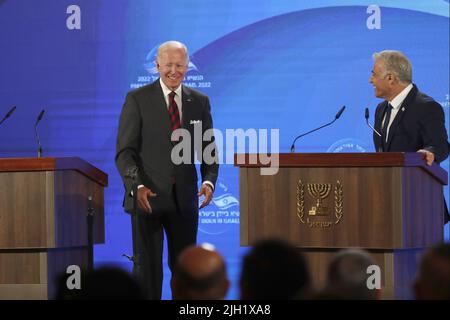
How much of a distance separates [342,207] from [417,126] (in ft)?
3.60

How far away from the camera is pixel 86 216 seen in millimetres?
6586

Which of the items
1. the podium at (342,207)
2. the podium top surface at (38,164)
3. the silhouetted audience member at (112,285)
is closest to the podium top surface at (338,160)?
the podium at (342,207)

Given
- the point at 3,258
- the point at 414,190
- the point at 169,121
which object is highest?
the point at 169,121

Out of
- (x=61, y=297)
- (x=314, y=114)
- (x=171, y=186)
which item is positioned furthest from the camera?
(x=314, y=114)

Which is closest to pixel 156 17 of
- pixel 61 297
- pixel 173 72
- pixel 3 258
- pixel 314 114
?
pixel 314 114

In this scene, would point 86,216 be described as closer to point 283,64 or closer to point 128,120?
point 128,120

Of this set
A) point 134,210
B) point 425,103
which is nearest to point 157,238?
point 134,210

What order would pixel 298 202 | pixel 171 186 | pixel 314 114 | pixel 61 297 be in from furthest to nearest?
pixel 314 114
pixel 171 186
pixel 298 202
pixel 61 297

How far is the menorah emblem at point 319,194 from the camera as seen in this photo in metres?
5.75

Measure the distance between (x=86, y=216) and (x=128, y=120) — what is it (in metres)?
0.75

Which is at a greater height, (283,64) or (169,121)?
(283,64)

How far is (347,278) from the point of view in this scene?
9.15ft

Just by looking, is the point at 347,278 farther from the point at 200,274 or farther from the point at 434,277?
the point at 200,274

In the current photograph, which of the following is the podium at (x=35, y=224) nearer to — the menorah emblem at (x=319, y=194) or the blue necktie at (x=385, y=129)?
the menorah emblem at (x=319, y=194)
